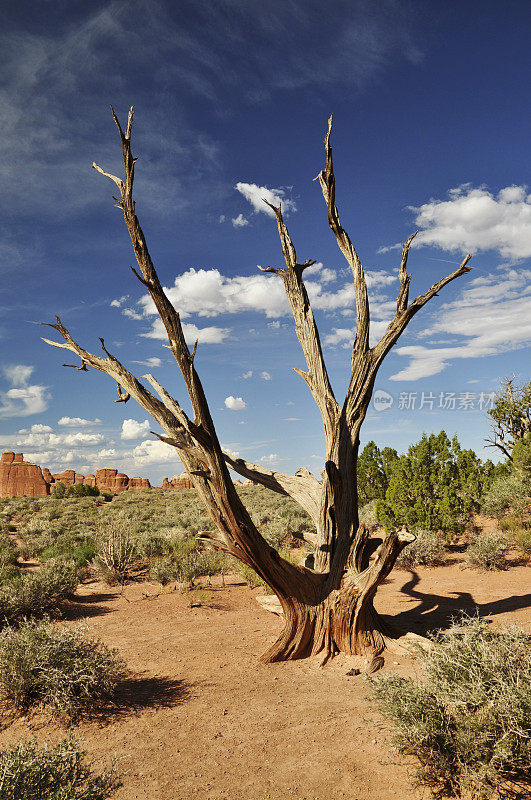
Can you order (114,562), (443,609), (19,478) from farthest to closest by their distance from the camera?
(19,478), (114,562), (443,609)

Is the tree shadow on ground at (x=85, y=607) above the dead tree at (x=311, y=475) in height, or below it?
below

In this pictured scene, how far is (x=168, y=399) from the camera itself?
6055mm

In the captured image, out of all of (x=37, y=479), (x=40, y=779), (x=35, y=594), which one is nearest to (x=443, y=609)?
(x=40, y=779)

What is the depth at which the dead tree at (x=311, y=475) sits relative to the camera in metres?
4.77

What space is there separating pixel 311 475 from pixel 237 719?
3544 mm

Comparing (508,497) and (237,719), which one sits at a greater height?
(508,497)

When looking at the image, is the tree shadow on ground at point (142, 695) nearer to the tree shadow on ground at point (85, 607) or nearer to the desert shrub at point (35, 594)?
the desert shrub at point (35, 594)

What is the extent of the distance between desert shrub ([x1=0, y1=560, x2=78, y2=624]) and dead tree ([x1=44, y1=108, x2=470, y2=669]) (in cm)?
481

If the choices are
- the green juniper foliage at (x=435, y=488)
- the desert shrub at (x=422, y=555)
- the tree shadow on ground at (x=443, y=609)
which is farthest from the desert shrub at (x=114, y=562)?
the green juniper foliage at (x=435, y=488)

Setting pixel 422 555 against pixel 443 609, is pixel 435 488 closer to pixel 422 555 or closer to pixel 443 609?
pixel 422 555

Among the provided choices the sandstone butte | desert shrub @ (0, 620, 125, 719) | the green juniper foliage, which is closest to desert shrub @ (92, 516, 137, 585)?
desert shrub @ (0, 620, 125, 719)

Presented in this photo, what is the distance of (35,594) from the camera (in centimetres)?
859

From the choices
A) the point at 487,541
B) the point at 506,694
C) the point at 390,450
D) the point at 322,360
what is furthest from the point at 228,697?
the point at 390,450

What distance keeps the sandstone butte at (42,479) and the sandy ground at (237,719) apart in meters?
64.9
